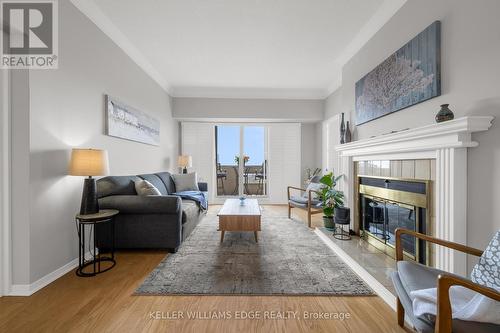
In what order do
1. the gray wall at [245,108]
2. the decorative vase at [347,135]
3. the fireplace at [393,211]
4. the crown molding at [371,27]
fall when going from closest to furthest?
the fireplace at [393,211] < the crown molding at [371,27] < the decorative vase at [347,135] < the gray wall at [245,108]

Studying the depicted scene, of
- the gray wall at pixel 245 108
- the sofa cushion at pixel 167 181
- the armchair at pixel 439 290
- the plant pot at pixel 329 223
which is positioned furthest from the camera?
the gray wall at pixel 245 108

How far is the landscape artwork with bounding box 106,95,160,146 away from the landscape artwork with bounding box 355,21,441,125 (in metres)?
3.41

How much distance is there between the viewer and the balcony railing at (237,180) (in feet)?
20.6

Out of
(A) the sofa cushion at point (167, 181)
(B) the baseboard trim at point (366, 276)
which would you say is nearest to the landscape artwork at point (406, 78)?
(B) the baseboard trim at point (366, 276)

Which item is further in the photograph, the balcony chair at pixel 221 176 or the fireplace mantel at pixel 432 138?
the balcony chair at pixel 221 176

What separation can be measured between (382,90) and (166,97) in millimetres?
4386

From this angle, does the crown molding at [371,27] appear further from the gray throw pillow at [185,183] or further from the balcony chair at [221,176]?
the balcony chair at [221,176]

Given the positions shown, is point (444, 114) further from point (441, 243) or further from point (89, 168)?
point (89, 168)

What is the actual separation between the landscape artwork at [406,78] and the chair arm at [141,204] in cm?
266

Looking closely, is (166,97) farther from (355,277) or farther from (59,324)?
(355,277)

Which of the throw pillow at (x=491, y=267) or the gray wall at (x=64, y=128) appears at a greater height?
the gray wall at (x=64, y=128)

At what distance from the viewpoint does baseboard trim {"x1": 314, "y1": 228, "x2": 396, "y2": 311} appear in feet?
5.75

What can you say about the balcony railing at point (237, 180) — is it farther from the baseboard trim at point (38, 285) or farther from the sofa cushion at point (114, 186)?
the baseboard trim at point (38, 285)

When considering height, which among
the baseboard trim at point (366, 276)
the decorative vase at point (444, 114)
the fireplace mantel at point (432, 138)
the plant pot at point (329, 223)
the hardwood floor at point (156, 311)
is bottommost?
the hardwood floor at point (156, 311)
